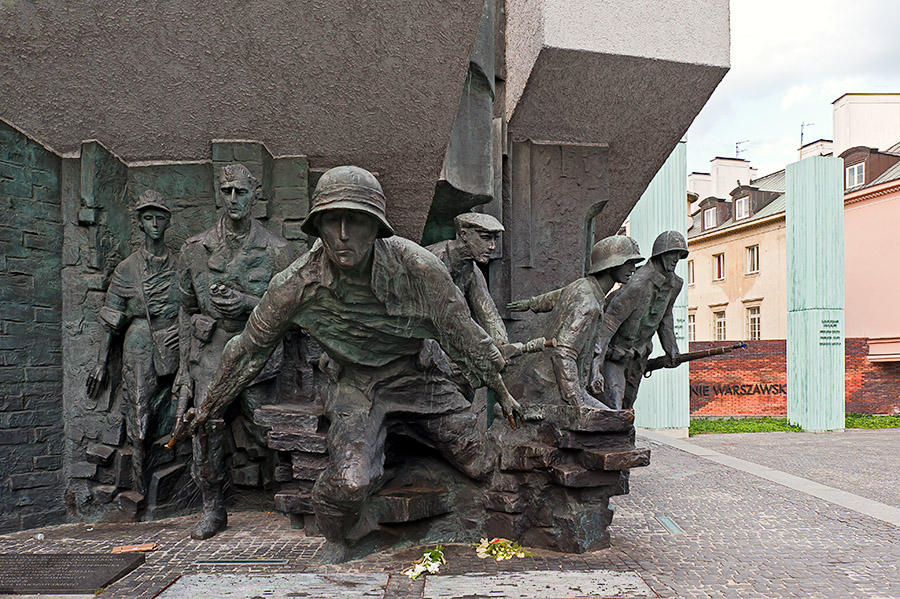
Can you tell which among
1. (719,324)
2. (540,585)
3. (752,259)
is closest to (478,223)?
(540,585)

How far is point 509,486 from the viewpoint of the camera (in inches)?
188

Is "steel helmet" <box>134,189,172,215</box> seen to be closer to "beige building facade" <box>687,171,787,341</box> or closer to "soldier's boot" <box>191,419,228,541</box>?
"soldier's boot" <box>191,419,228,541</box>

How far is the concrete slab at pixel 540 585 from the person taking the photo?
3.71 m

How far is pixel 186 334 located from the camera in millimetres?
5812

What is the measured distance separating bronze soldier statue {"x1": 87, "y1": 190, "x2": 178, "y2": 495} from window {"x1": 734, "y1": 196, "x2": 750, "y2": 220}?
89.1 ft

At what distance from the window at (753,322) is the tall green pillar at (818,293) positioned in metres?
11.1

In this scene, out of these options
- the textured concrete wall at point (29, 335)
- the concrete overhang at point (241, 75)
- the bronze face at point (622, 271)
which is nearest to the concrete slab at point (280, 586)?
the textured concrete wall at point (29, 335)

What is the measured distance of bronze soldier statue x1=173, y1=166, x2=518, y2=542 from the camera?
4.17m

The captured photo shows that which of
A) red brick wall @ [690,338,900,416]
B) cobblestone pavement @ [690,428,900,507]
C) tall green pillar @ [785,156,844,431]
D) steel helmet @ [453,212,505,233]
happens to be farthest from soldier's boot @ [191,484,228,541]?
red brick wall @ [690,338,900,416]

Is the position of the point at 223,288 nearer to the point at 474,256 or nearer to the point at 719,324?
the point at 474,256

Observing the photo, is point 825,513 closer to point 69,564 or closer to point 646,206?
point 69,564

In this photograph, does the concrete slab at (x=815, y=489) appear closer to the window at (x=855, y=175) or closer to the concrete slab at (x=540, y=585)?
the concrete slab at (x=540, y=585)

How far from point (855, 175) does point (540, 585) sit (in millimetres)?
26344

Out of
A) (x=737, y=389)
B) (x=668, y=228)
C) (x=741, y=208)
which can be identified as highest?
(x=741, y=208)
